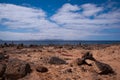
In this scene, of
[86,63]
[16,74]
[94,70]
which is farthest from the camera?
[86,63]

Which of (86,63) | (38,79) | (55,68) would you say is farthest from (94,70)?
(38,79)

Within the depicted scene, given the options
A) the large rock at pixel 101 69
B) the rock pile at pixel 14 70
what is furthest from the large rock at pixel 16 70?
the large rock at pixel 101 69

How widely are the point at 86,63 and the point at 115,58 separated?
220 inches

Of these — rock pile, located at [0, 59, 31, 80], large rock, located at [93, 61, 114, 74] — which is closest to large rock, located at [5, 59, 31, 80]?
rock pile, located at [0, 59, 31, 80]

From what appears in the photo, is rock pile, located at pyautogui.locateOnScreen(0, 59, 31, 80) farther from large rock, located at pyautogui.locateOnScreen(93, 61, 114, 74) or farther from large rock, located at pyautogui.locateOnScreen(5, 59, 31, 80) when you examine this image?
large rock, located at pyautogui.locateOnScreen(93, 61, 114, 74)

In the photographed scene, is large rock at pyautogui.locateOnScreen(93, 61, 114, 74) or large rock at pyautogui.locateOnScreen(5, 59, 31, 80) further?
large rock at pyautogui.locateOnScreen(93, 61, 114, 74)

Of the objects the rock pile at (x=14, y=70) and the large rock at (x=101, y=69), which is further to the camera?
the large rock at (x=101, y=69)

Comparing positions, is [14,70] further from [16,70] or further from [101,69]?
[101,69]

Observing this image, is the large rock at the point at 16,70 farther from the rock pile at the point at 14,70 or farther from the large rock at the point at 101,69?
the large rock at the point at 101,69

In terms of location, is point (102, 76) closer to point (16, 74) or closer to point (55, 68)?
point (55, 68)

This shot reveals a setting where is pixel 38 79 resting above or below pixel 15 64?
below

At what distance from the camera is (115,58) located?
2042cm

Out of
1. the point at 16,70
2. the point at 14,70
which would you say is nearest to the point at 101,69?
the point at 16,70

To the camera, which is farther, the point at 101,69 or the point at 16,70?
the point at 101,69
